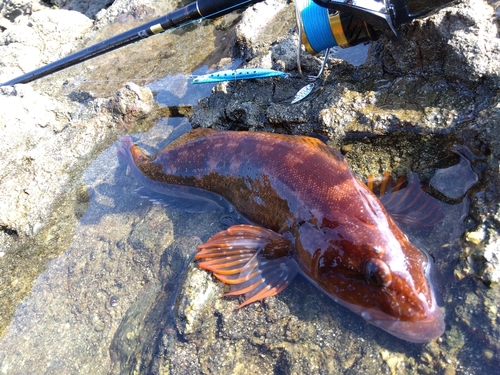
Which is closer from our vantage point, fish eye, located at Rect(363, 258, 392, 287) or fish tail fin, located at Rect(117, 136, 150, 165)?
fish eye, located at Rect(363, 258, 392, 287)

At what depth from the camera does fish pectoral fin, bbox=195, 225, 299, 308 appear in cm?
309

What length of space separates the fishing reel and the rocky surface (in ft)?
1.17

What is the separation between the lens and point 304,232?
119 inches

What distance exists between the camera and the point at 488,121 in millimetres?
2777

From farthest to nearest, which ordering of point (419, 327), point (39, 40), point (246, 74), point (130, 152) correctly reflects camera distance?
point (39, 40) < point (130, 152) < point (246, 74) < point (419, 327)

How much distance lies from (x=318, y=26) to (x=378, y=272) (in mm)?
2235

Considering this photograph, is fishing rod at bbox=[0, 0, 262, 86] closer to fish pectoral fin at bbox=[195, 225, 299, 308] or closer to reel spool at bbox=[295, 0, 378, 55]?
reel spool at bbox=[295, 0, 378, 55]

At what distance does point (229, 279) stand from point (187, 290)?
0.37m

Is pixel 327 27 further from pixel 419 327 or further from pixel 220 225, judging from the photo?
pixel 419 327

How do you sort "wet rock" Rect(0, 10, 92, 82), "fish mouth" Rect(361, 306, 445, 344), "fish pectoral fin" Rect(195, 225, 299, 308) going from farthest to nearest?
"wet rock" Rect(0, 10, 92, 82) < "fish pectoral fin" Rect(195, 225, 299, 308) < "fish mouth" Rect(361, 306, 445, 344)

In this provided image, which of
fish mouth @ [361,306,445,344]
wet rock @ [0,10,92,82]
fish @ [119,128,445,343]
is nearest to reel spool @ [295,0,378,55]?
fish @ [119,128,445,343]

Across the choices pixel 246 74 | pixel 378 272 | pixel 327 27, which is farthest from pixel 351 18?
pixel 378 272

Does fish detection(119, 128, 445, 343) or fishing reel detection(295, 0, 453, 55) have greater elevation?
fishing reel detection(295, 0, 453, 55)

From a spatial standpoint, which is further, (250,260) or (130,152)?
(130,152)
